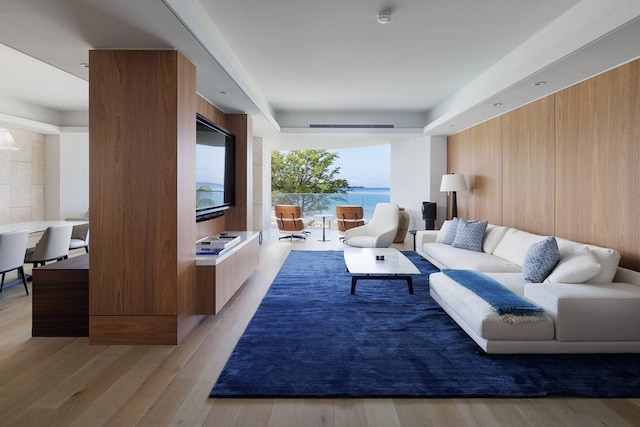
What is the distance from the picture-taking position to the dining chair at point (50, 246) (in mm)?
4785

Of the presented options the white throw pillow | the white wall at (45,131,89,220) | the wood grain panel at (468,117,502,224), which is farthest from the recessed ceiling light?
the white wall at (45,131,89,220)

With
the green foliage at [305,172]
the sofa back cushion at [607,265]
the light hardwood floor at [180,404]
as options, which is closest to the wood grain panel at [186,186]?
the light hardwood floor at [180,404]

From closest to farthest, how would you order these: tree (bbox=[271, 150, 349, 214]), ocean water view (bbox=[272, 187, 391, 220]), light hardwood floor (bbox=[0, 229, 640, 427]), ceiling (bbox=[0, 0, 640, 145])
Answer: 1. light hardwood floor (bbox=[0, 229, 640, 427])
2. ceiling (bbox=[0, 0, 640, 145])
3. ocean water view (bbox=[272, 187, 391, 220])
4. tree (bbox=[271, 150, 349, 214])

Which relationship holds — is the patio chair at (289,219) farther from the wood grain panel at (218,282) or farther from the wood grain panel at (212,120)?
the wood grain panel at (218,282)

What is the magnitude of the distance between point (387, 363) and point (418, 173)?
260 inches

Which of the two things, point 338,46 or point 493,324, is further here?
point 338,46

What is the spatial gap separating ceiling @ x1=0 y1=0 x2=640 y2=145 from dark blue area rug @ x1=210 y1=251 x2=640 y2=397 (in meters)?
2.28

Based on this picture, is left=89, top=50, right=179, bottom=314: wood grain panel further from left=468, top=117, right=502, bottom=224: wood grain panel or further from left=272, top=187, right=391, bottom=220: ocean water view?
left=272, top=187, right=391, bottom=220: ocean water view

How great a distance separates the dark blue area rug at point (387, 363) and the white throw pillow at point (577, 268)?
1.99 feet

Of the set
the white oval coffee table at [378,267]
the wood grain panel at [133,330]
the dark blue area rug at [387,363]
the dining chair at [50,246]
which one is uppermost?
the dining chair at [50,246]

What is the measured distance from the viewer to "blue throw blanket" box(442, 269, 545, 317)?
2824 mm

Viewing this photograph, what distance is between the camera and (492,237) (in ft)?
17.7

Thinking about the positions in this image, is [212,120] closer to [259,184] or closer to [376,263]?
[376,263]

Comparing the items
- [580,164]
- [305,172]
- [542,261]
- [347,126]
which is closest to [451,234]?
[580,164]
